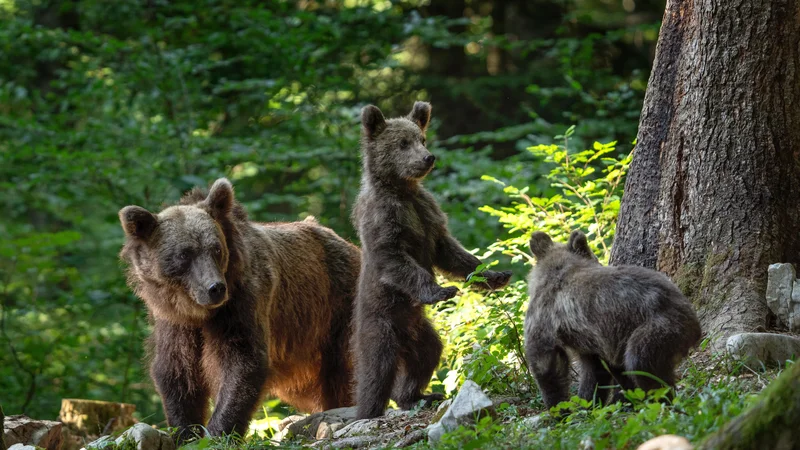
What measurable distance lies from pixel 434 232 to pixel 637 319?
2.45 m

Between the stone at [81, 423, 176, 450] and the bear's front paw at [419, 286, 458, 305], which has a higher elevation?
the bear's front paw at [419, 286, 458, 305]

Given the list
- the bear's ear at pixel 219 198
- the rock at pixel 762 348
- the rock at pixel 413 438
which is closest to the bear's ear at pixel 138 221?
the bear's ear at pixel 219 198

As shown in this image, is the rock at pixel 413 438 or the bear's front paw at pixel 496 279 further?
the bear's front paw at pixel 496 279

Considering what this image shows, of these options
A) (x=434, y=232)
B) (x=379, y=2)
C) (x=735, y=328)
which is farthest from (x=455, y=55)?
(x=735, y=328)

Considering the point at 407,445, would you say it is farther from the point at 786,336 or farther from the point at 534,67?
the point at 534,67

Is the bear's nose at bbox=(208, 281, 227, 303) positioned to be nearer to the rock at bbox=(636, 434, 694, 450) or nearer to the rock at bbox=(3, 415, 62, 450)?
the rock at bbox=(3, 415, 62, 450)

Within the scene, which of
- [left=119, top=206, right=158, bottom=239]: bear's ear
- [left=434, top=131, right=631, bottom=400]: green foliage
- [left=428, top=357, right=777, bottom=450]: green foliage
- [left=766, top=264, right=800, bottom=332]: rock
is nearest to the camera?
[left=428, top=357, right=777, bottom=450]: green foliage

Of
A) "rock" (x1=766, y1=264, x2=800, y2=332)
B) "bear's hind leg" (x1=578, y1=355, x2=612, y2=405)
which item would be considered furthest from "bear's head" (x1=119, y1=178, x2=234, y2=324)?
"rock" (x1=766, y1=264, x2=800, y2=332)

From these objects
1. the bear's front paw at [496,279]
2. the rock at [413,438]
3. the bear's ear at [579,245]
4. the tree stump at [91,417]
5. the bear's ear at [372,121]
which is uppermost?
the bear's ear at [372,121]

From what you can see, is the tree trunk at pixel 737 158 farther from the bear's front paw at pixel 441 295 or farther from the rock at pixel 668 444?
the rock at pixel 668 444

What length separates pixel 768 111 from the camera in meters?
5.80

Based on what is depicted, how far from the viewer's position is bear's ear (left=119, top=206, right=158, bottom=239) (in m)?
6.26

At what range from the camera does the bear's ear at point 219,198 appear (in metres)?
6.69

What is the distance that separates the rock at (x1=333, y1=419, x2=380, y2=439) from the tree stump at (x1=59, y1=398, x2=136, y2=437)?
329 centimetres
